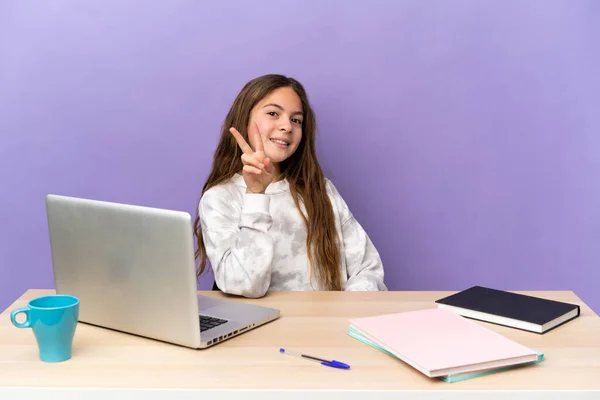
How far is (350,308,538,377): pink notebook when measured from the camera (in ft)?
3.53

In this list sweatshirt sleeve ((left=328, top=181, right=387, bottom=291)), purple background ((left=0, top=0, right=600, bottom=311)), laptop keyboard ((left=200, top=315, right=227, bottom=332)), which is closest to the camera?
laptop keyboard ((left=200, top=315, right=227, bottom=332))

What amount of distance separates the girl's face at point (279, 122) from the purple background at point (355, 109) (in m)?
0.44

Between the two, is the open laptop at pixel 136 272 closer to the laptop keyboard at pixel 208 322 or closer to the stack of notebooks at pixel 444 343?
the laptop keyboard at pixel 208 322

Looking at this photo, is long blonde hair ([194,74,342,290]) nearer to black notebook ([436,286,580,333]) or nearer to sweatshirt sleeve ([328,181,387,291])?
sweatshirt sleeve ([328,181,387,291])

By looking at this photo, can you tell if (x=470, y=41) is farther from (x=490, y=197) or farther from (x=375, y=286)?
(x=375, y=286)

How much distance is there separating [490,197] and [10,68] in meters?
1.79

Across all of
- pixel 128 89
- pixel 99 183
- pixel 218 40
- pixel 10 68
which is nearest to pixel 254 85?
A: pixel 218 40

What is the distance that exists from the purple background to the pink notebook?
128 centimetres

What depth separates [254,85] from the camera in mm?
2121

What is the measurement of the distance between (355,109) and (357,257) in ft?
2.26

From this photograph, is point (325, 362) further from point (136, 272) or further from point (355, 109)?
point (355, 109)

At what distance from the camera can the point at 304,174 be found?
2.15m

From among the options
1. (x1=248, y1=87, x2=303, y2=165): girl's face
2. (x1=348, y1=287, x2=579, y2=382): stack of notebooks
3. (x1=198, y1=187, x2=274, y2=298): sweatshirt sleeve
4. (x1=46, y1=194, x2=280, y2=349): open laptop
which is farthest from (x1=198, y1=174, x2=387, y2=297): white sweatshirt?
(x1=348, y1=287, x2=579, y2=382): stack of notebooks

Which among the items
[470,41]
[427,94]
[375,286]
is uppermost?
[470,41]
